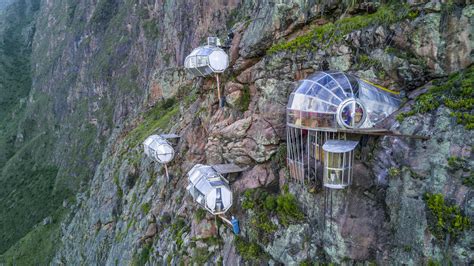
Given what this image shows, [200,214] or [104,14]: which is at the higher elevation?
[104,14]

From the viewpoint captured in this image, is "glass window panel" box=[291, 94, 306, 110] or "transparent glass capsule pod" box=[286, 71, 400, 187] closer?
"transparent glass capsule pod" box=[286, 71, 400, 187]

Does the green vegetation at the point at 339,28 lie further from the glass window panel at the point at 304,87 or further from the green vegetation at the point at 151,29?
the green vegetation at the point at 151,29

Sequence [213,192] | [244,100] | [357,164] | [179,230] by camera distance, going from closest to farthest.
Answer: [357,164]
[213,192]
[244,100]
[179,230]

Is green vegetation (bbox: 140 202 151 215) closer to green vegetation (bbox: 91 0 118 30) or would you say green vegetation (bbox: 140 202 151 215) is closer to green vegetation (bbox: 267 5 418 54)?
green vegetation (bbox: 267 5 418 54)

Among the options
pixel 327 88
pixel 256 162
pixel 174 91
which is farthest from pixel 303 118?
pixel 174 91

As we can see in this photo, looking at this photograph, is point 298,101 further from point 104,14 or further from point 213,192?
point 104,14

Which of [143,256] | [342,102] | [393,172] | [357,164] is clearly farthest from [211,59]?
[143,256]

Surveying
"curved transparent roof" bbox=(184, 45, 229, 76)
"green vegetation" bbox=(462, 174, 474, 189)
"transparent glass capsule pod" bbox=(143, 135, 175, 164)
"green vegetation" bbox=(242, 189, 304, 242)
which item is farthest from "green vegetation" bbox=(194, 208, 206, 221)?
"green vegetation" bbox=(462, 174, 474, 189)
